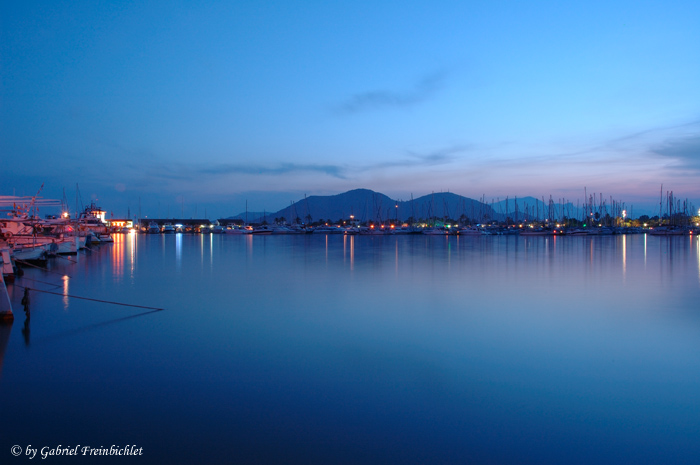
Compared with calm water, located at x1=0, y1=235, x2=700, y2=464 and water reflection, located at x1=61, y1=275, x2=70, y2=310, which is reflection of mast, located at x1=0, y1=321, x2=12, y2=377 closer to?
calm water, located at x1=0, y1=235, x2=700, y2=464

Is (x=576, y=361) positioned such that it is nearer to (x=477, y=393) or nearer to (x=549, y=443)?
(x=477, y=393)

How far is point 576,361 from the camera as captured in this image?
7855mm

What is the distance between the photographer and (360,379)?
688cm

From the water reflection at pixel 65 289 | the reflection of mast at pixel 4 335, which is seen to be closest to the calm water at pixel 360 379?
the reflection of mast at pixel 4 335

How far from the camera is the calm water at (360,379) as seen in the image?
4.98 metres

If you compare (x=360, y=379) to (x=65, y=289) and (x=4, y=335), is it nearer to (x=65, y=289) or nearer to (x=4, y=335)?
(x=4, y=335)

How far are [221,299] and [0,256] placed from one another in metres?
7.00

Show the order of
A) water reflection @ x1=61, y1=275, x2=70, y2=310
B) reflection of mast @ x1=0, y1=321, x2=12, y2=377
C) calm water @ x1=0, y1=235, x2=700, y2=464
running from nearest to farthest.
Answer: calm water @ x1=0, y1=235, x2=700, y2=464
reflection of mast @ x1=0, y1=321, x2=12, y2=377
water reflection @ x1=61, y1=275, x2=70, y2=310

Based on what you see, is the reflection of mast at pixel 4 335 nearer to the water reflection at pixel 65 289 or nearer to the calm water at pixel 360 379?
the calm water at pixel 360 379

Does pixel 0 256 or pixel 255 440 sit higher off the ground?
pixel 0 256

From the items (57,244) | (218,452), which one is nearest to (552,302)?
(218,452)

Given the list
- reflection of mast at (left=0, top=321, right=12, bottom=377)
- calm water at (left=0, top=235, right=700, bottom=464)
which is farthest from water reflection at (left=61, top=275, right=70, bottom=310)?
reflection of mast at (left=0, top=321, right=12, bottom=377)

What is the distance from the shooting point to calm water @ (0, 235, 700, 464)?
16.3 feet

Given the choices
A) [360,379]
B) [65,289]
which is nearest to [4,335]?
[65,289]
